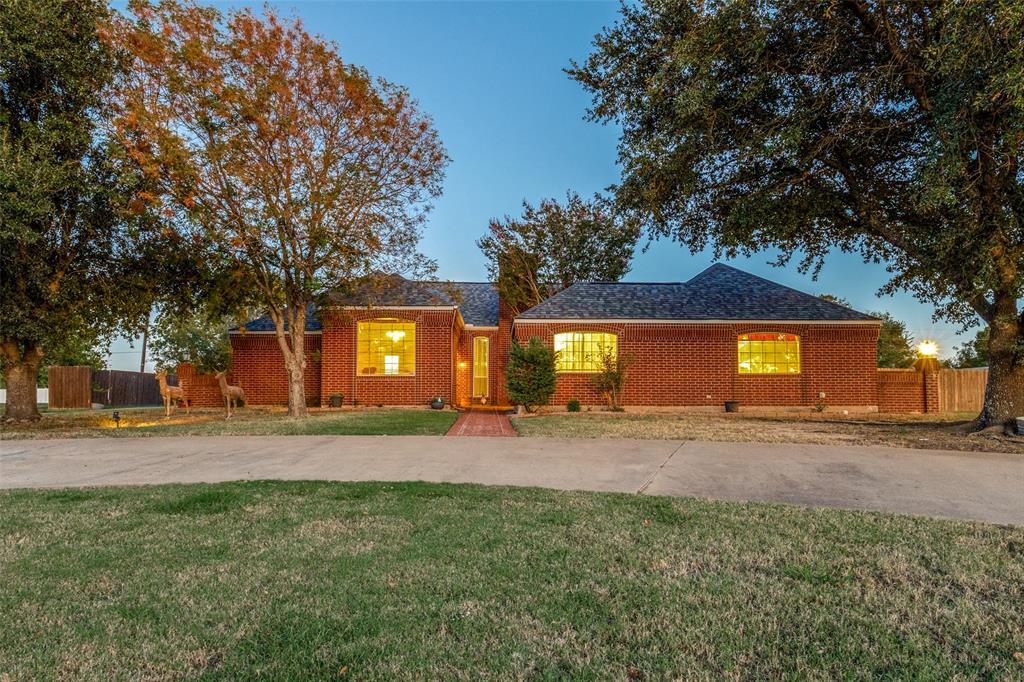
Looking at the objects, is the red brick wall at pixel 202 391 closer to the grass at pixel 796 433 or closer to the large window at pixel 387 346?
the large window at pixel 387 346

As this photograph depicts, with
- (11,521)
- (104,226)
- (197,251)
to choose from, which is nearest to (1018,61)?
(11,521)

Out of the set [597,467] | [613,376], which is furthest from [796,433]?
[613,376]

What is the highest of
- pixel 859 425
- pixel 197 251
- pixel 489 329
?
pixel 197 251

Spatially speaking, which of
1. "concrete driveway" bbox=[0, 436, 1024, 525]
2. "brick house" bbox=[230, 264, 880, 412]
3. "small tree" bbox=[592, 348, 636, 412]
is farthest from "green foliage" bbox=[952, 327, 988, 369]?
"concrete driveway" bbox=[0, 436, 1024, 525]

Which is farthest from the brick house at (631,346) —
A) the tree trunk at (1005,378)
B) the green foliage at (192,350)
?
the tree trunk at (1005,378)

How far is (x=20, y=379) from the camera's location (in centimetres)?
1292

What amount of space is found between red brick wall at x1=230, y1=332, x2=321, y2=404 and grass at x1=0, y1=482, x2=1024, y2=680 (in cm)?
1491

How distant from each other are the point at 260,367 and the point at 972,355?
37.0m

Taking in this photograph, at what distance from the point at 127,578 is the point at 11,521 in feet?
6.81

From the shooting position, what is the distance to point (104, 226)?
12.8 meters

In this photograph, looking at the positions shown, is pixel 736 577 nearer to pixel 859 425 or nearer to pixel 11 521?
pixel 11 521

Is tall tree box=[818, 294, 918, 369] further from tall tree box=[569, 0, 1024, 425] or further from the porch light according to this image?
tall tree box=[569, 0, 1024, 425]

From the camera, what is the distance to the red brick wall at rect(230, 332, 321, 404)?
18.7 m

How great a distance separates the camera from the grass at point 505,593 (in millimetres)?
2094
